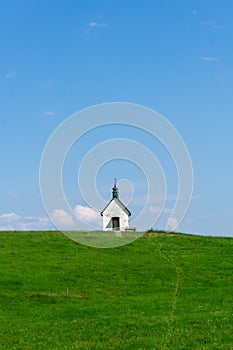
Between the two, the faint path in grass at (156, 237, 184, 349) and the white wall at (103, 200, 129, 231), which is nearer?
the faint path in grass at (156, 237, 184, 349)

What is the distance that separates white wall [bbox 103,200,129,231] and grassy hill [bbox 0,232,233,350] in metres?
5.74

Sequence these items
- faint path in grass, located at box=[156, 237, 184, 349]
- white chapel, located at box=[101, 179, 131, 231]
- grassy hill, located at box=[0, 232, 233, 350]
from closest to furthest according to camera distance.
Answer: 1. faint path in grass, located at box=[156, 237, 184, 349]
2. grassy hill, located at box=[0, 232, 233, 350]
3. white chapel, located at box=[101, 179, 131, 231]

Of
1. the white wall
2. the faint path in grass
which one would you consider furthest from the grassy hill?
the white wall

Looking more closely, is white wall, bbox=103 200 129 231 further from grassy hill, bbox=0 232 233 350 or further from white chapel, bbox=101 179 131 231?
grassy hill, bbox=0 232 233 350

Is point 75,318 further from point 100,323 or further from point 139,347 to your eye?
point 139,347

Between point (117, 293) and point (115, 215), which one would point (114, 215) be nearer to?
point (115, 215)

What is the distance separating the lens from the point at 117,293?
36219mm

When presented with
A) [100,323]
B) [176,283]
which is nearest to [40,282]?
[176,283]

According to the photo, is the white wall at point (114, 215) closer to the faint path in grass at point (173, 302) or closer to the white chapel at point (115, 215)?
the white chapel at point (115, 215)

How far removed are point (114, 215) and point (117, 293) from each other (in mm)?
30277

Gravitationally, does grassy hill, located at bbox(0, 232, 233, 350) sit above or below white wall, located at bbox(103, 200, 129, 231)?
below

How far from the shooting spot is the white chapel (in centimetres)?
6562

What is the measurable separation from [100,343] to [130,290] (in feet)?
60.6

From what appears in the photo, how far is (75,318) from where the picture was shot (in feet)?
86.4
